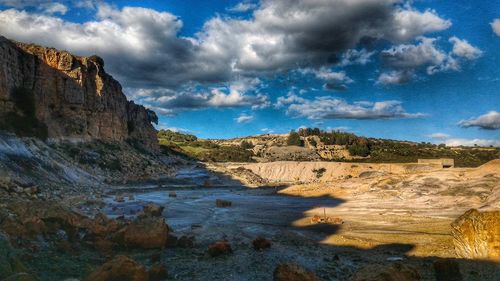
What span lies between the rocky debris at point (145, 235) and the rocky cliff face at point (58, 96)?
31933 mm

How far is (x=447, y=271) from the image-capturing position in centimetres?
1160

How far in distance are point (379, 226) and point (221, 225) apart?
8.41 meters

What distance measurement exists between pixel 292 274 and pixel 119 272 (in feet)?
14.3

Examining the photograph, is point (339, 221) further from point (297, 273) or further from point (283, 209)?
point (297, 273)

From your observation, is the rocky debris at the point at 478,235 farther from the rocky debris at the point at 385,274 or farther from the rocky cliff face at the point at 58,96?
the rocky cliff face at the point at 58,96

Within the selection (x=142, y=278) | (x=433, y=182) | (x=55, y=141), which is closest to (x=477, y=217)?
(x=142, y=278)

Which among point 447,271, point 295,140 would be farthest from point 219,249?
point 295,140

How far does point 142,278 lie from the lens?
10.6 m

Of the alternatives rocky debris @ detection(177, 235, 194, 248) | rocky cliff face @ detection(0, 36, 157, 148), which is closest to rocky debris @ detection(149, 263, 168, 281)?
rocky debris @ detection(177, 235, 194, 248)

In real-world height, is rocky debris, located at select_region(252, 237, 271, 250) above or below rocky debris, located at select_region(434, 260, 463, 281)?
below

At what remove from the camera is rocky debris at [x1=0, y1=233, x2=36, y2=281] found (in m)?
8.17

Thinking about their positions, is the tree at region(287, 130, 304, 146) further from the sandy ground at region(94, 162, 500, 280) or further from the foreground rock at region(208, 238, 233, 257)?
the foreground rock at region(208, 238, 233, 257)

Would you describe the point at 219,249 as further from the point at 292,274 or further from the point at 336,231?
the point at 336,231

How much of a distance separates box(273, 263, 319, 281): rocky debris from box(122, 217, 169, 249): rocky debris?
19.7ft
